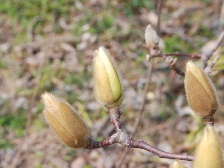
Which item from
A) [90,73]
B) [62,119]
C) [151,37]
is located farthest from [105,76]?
[90,73]

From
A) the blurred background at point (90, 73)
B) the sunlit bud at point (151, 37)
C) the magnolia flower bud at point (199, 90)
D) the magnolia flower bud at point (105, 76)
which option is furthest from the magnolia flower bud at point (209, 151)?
the blurred background at point (90, 73)

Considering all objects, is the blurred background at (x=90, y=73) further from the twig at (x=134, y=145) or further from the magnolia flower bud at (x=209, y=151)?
the magnolia flower bud at (x=209, y=151)

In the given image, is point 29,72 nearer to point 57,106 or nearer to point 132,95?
point 132,95

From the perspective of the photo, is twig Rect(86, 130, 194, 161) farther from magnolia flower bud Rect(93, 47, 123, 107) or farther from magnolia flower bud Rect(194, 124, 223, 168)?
magnolia flower bud Rect(194, 124, 223, 168)

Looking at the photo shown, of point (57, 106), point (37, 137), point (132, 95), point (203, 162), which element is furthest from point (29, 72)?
point (203, 162)

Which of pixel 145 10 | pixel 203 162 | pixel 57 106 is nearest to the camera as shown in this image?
pixel 203 162

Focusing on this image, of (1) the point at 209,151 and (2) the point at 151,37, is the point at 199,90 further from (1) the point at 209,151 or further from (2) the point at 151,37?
(2) the point at 151,37
